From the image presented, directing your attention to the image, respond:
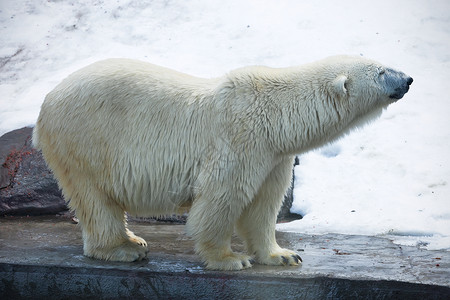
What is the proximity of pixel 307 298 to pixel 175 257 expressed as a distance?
1164 mm

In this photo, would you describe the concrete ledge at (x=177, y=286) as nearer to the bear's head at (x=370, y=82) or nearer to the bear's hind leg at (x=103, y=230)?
the bear's hind leg at (x=103, y=230)

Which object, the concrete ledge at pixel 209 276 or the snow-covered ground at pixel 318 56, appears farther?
the snow-covered ground at pixel 318 56

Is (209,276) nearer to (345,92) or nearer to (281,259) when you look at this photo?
(281,259)

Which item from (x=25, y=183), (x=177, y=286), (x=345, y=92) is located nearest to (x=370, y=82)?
(x=345, y=92)

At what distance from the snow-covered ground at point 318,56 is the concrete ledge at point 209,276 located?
0.95m

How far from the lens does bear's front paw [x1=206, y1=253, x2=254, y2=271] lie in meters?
4.41

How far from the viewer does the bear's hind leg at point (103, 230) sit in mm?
4672

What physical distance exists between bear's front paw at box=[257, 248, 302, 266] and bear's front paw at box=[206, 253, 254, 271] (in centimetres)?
22

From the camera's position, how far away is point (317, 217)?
6461 mm

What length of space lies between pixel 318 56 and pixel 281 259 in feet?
16.0

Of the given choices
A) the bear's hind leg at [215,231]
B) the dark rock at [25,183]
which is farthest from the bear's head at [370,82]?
the dark rock at [25,183]

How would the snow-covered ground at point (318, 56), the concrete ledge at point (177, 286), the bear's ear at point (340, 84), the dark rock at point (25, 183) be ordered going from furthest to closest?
1. the dark rock at point (25, 183)
2. the snow-covered ground at point (318, 56)
3. the bear's ear at point (340, 84)
4. the concrete ledge at point (177, 286)

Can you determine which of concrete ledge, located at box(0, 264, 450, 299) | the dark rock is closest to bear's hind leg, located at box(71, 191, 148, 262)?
concrete ledge, located at box(0, 264, 450, 299)

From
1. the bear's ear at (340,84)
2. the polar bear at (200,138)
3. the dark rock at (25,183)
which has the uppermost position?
the bear's ear at (340,84)
